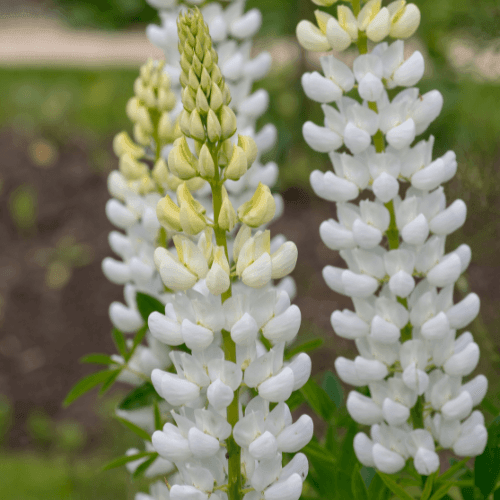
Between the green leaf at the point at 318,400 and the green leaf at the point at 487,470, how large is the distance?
21 cm

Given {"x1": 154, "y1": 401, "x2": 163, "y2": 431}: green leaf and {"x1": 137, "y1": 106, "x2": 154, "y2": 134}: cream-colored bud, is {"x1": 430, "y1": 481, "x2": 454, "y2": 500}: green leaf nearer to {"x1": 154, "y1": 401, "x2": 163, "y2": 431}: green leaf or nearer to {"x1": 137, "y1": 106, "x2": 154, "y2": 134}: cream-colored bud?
{"x1": 154, "y1": 401, "x2": 163, "y2": 431}: green leaf

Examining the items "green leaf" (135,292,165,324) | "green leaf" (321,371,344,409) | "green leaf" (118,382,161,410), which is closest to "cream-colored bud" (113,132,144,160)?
"green leaf" (135,292,165,324)

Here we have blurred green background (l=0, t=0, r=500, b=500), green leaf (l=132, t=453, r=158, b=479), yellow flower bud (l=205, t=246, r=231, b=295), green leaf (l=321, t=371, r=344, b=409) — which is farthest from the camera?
blurred green background (l=0, t=0, r=500, b=500)

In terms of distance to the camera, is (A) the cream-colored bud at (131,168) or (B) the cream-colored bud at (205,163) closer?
(B) the cream-colored bud at (205,163)

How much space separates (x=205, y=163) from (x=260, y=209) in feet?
0.23

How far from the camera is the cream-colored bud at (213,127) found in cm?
63

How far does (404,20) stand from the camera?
779 millimetres

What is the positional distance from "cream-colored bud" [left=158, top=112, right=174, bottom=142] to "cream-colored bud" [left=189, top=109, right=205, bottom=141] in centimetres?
30

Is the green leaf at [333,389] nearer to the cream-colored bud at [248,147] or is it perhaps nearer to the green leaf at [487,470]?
the green leaf at [487,470]

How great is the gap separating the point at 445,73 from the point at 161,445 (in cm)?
193

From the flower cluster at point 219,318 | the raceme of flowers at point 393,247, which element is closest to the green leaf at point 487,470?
the raceme of flowers at point 393,247

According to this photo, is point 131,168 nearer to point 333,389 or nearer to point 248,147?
point 248,147

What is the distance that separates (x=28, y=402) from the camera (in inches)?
96.0

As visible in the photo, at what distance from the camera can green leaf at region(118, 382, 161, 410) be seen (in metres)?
0.98
